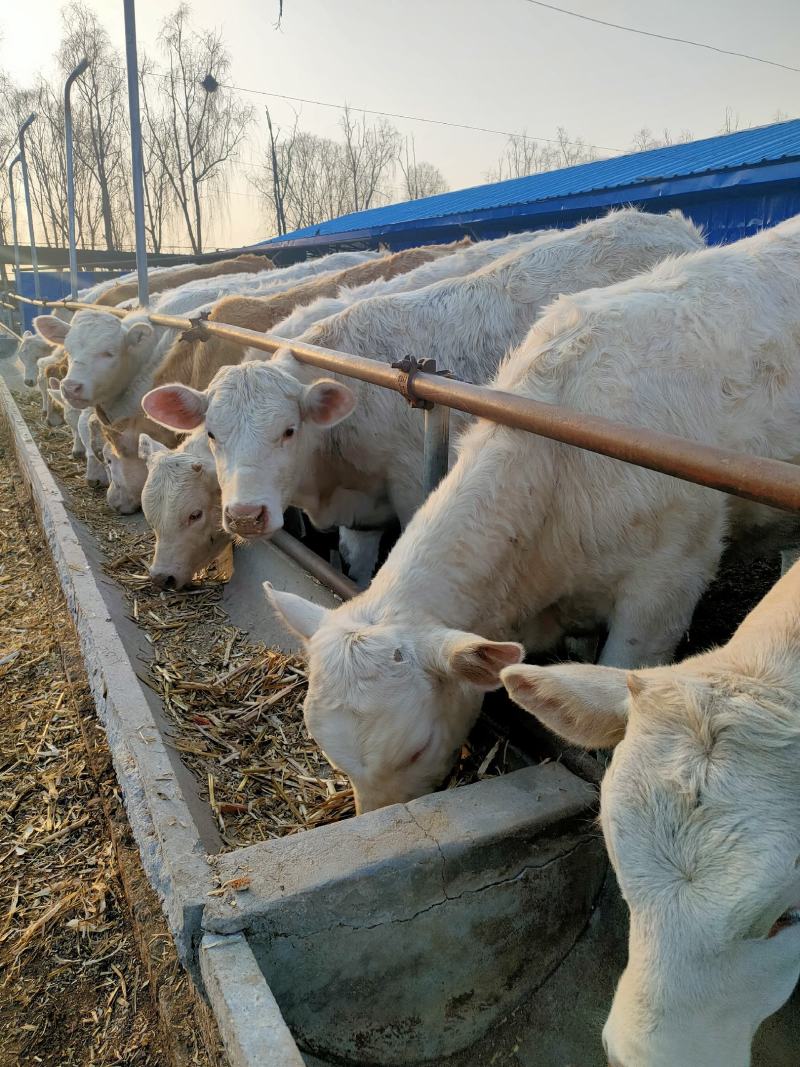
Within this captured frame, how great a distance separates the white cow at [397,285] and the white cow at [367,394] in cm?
55

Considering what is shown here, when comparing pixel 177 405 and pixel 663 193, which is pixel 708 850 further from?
pixel 663 193

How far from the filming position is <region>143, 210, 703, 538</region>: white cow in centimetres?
425

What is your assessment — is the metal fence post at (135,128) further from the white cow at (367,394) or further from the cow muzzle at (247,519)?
the cow muzzle at (247,519)

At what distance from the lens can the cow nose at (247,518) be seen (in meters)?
3.93

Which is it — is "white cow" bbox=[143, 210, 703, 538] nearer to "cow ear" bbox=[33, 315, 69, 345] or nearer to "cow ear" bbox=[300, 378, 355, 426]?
"cow ear" bbox=[300, 378, 355, 426]

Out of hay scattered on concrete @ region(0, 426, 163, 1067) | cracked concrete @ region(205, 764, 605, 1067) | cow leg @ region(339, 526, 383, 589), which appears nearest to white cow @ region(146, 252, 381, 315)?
cow leg @ region(339, 526, 383, 589)

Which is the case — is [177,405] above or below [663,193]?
A: below

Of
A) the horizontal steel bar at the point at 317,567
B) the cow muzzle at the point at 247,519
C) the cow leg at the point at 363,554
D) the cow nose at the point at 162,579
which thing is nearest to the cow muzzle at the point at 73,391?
the cow nose at the point at 162,579

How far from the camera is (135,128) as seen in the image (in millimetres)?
8312

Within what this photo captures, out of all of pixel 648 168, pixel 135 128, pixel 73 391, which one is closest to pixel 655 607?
pixel 73 391

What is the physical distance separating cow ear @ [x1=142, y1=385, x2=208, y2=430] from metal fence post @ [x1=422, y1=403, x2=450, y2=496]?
202cm

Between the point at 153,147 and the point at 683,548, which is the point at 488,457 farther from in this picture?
the point at 153,147

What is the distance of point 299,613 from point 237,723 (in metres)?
1.11

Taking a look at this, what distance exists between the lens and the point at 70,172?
13.8 m
